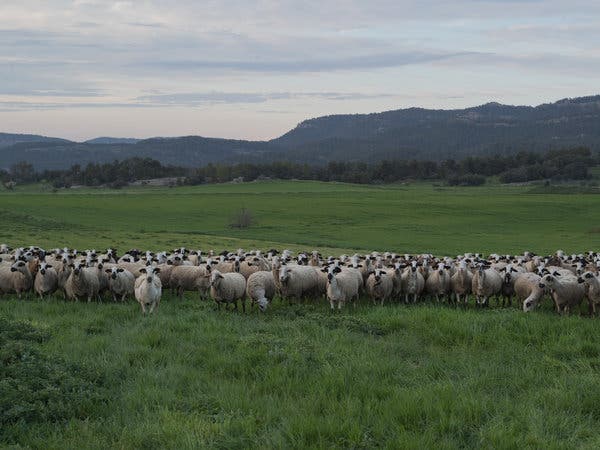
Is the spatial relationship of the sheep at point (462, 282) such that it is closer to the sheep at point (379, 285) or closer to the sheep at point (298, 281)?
the sheep at point (379, 285)

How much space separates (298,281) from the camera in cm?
2084

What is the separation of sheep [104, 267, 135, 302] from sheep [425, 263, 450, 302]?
Result: 33.1ft

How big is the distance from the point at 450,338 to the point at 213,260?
42.0 ft

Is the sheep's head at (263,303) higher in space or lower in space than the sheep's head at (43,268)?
lower

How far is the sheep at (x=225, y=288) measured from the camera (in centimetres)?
1923

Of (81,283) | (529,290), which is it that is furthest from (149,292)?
(529,290)

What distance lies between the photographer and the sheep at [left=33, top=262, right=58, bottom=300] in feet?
67.9

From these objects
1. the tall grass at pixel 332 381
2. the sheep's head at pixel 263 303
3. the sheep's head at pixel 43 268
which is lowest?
the sheep's head at pixel 263 303

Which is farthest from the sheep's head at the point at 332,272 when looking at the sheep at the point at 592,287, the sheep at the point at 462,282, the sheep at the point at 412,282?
the sheep at the point at 592,287

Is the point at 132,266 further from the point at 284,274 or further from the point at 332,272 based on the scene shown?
the point at 332,272

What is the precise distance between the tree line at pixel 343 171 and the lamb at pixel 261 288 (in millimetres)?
116965

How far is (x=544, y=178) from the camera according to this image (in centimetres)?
13200

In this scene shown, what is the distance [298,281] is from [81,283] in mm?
6863

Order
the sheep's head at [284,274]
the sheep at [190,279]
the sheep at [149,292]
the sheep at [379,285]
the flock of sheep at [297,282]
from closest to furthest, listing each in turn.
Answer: the sheep at [149,292] < the flock of sheep at [297,282] < the sheep's head at [284,274] < the sheep at [379,285] < the sheep at [190,279]
